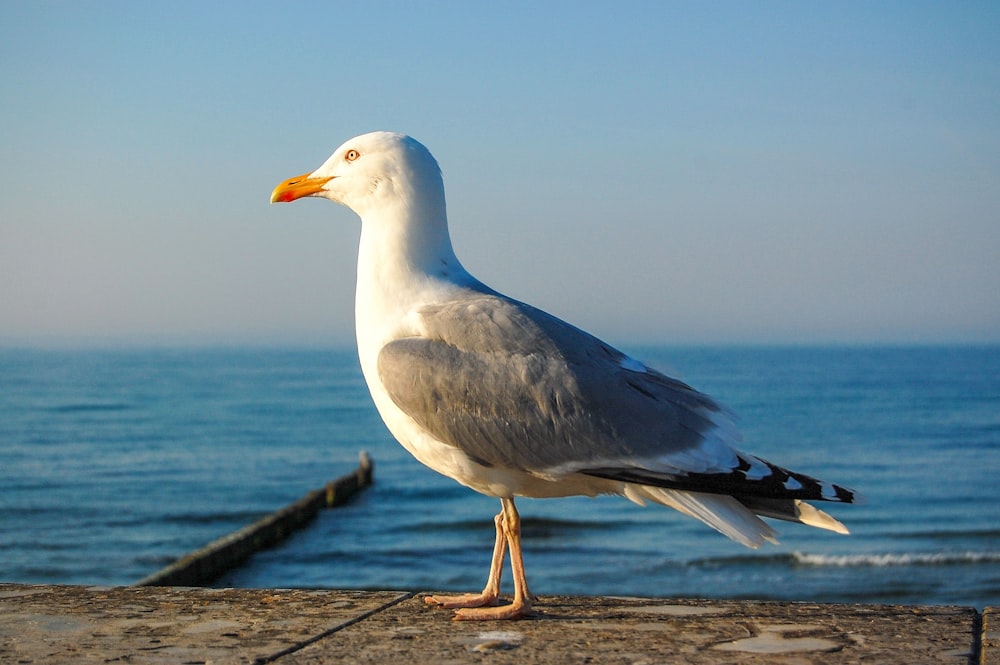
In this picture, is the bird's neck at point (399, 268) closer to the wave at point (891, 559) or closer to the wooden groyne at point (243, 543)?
the wooden groyne at point (243, 543)

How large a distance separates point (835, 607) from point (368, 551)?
19.0 metres

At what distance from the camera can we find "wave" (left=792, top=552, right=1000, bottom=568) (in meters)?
19.7

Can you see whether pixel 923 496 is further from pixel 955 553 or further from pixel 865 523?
pixel 955 553

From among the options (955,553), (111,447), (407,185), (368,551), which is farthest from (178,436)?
(407,185)

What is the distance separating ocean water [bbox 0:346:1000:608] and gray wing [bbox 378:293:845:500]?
2.25 feet

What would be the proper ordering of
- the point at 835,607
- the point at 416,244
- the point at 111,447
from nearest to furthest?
the point at 835,607, the point at 416,244, the point at 111,447

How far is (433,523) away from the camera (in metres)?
26.4

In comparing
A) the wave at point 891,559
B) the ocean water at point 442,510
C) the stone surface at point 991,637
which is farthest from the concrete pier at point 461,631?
the wave at point 891,559

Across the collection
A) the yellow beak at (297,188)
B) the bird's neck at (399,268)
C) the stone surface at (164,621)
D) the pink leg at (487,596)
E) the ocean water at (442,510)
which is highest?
the yellow beak at (297,188)

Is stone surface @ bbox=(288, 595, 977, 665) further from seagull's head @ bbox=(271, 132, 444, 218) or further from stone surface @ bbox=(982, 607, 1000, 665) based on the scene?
seagull's head @ bbox=(271, 132, 444, 218)

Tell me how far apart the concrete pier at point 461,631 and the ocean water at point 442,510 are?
1.24m

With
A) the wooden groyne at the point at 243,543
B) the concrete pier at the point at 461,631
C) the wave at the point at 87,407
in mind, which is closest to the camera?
the concrete pier at the point at 461,631

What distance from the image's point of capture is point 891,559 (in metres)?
20.2

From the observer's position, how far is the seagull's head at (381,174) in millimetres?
4762
